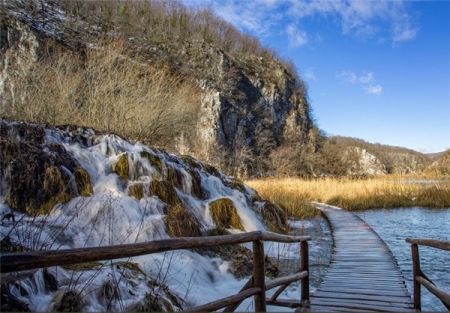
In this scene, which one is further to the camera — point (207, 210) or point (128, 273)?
point (207, 210)

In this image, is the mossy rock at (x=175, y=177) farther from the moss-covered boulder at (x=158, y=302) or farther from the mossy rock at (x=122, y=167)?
the moss-covered boulder at (x=158, y=302)

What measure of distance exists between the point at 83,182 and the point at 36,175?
721 millimetres

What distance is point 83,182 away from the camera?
22.7 feet

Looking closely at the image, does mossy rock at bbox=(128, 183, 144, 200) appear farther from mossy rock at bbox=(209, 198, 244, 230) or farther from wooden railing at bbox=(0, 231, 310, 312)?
wooden railing at bbox=(0, 231, 310, 312)

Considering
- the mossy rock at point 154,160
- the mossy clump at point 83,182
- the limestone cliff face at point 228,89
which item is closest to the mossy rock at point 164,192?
the mossy rock at point 154,160

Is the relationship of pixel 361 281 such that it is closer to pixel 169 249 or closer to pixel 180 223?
pixel 180 223

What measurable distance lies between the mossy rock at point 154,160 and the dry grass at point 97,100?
10.1 feet

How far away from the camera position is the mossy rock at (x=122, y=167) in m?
7.73

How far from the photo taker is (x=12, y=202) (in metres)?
5.96

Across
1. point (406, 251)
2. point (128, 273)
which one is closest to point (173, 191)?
point (128, 273)

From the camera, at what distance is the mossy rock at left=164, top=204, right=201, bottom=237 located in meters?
6.64

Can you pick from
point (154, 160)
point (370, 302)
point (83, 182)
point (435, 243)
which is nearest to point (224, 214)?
point (154, 160)

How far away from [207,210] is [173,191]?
100 cm

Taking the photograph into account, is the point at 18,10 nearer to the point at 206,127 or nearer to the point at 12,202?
the point at 206,127
